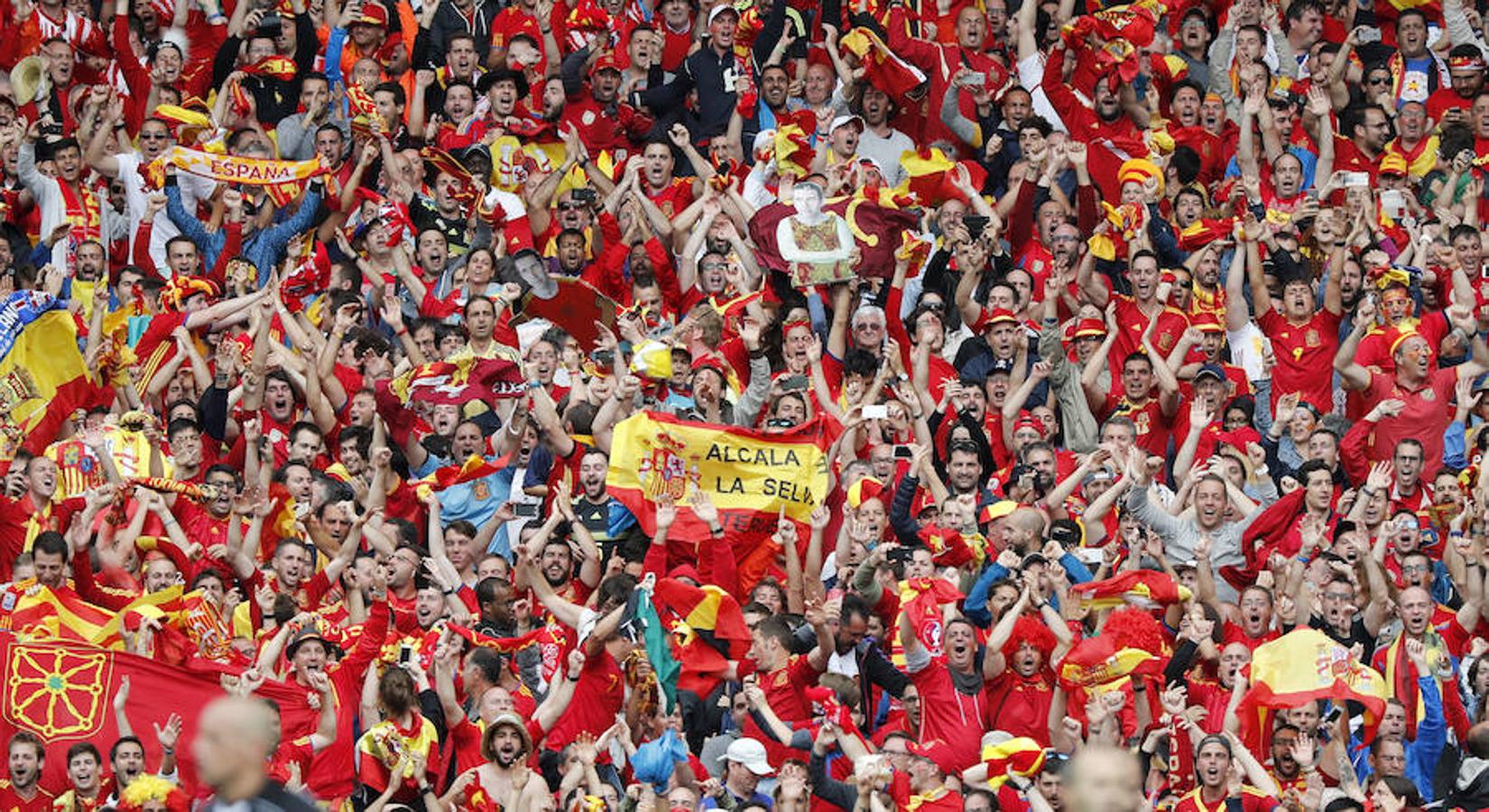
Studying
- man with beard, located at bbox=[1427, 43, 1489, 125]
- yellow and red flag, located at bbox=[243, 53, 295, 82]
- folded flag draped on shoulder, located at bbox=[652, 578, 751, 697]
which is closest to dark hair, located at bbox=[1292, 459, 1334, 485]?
folded flag draped on shoulder, located at bbox=[652, 578, 751, 697]

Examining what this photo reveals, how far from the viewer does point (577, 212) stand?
741 inches

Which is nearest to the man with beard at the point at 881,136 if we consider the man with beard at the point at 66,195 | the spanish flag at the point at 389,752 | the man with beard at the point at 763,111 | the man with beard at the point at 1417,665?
the man with beard at the point at 763,111

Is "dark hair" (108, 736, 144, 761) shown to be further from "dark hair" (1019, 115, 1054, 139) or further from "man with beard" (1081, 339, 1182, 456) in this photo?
"dark hair" (1019, 115, 1054, 139)

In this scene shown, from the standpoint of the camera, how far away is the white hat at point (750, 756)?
45.1 ft

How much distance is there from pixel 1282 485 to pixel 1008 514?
171cm

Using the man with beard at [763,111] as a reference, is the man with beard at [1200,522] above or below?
above

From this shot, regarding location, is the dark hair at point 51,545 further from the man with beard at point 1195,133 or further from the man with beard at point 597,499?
the man with beard at point 1195,133

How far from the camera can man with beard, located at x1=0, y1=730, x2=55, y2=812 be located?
45.3 feet

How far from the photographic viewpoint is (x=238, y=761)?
8.95 meters

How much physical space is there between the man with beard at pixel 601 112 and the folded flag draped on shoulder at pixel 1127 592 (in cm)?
531

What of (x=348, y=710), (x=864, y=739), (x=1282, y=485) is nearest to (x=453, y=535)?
(x=348, y=710)

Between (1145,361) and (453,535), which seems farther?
(1145,361)

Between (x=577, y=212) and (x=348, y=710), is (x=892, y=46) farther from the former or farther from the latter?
(x=348, y=710)

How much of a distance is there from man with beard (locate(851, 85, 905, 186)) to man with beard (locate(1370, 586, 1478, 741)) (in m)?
5.06
